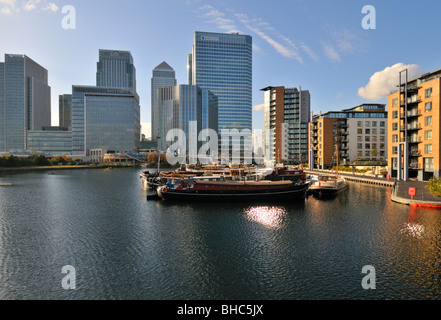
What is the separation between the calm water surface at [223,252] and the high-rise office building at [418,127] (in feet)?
93.9

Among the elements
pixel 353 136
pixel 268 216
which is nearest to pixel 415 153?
pixel 268 216

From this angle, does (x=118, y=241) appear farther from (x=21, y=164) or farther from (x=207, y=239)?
(x=21, y=164)

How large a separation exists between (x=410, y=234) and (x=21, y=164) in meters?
185

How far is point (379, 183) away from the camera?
68750mm

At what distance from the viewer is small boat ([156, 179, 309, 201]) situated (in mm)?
51656

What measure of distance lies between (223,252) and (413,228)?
73.1 ft

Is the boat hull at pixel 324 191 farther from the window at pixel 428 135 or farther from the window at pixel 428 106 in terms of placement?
the window at pixel 428 106

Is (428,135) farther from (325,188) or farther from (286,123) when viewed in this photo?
(286,123)

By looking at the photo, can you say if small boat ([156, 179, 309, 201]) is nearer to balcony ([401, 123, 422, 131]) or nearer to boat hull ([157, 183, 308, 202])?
boat hull ([157, 183, 308, 202])

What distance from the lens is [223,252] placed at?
2498 cm

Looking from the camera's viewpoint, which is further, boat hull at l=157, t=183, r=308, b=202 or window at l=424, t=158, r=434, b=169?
window at l=424, t=158, r=434, b=169

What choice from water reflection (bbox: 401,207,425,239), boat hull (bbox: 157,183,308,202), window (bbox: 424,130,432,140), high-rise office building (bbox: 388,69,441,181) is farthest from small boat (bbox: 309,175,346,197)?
window (bbox: 424,130,432,140)

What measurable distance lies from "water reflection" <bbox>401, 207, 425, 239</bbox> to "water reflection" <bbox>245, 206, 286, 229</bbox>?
13716 mm
